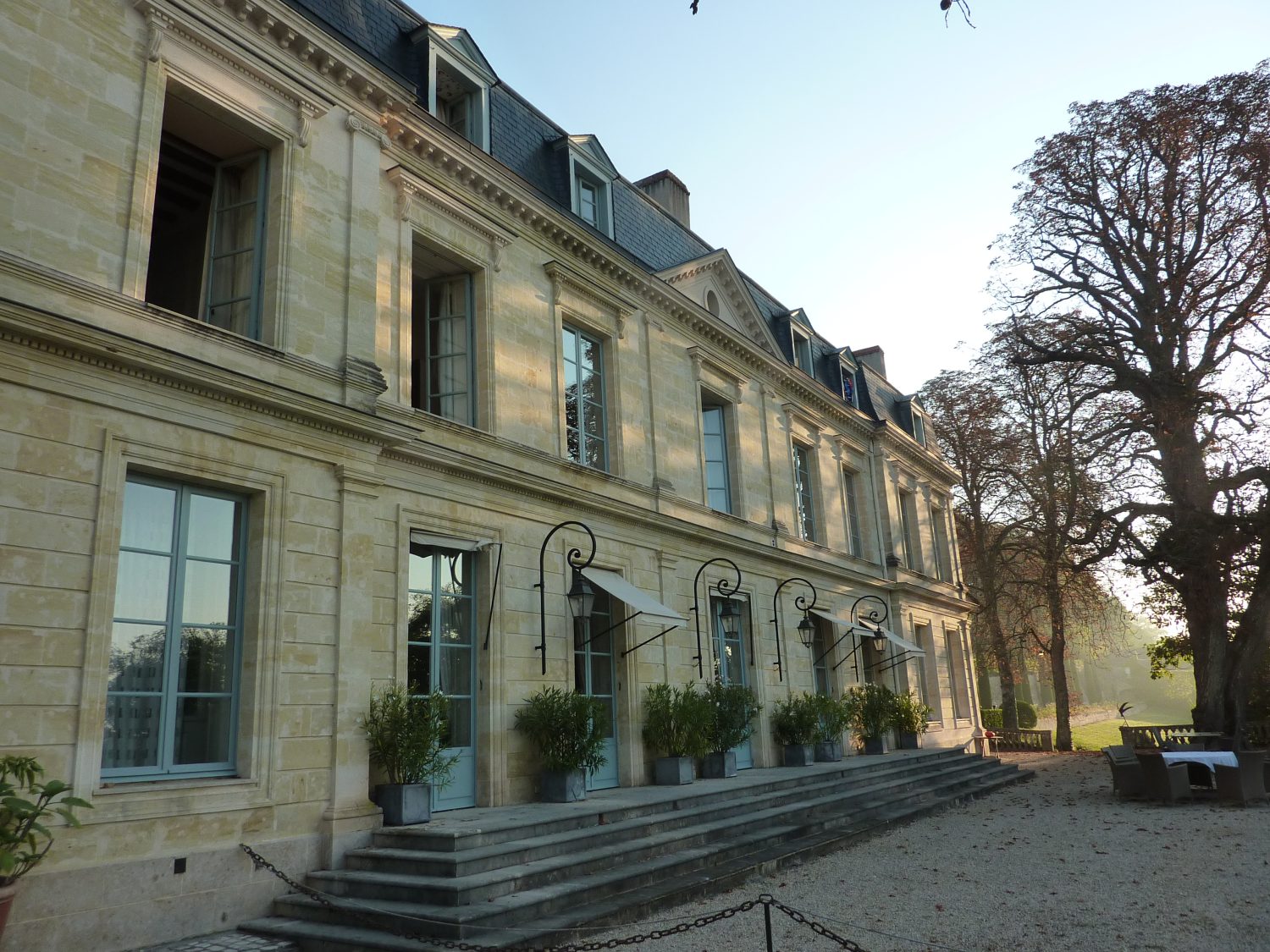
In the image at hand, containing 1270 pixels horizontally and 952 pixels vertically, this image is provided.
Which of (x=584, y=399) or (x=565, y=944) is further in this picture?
(x=584, y=399)

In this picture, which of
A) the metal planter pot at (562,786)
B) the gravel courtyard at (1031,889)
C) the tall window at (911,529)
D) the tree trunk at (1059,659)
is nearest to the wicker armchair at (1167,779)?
the gravel courtyard at (1031,889)

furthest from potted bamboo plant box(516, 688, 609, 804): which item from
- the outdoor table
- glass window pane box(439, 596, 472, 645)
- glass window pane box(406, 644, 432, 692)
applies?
the outdoor table

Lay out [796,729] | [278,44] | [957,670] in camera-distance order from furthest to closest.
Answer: [957,670] → [796,729] → [278,44]

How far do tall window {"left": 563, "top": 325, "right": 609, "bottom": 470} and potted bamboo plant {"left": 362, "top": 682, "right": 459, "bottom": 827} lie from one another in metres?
4.10

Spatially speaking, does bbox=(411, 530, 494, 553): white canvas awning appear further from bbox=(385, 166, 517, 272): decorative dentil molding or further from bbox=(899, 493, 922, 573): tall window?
bbox=(899, 493, 922, 573): tall window

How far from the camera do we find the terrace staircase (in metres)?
5.39

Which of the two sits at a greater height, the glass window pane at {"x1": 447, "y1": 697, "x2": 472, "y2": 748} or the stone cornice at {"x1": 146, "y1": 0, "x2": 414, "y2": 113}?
the stone cornice at {"x1": 146, "y1": 0, "x2": 414, "y2": 113}

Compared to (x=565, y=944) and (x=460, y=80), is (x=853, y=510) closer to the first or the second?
(x=460, y=80)

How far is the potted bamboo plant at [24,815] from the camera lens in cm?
458

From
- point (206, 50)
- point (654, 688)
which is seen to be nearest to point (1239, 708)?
point (654, 688)

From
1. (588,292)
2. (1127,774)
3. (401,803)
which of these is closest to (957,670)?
(1127,774)

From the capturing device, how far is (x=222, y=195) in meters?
7.95

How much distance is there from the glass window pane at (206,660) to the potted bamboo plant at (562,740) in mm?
2999

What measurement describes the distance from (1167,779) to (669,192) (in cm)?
1142
